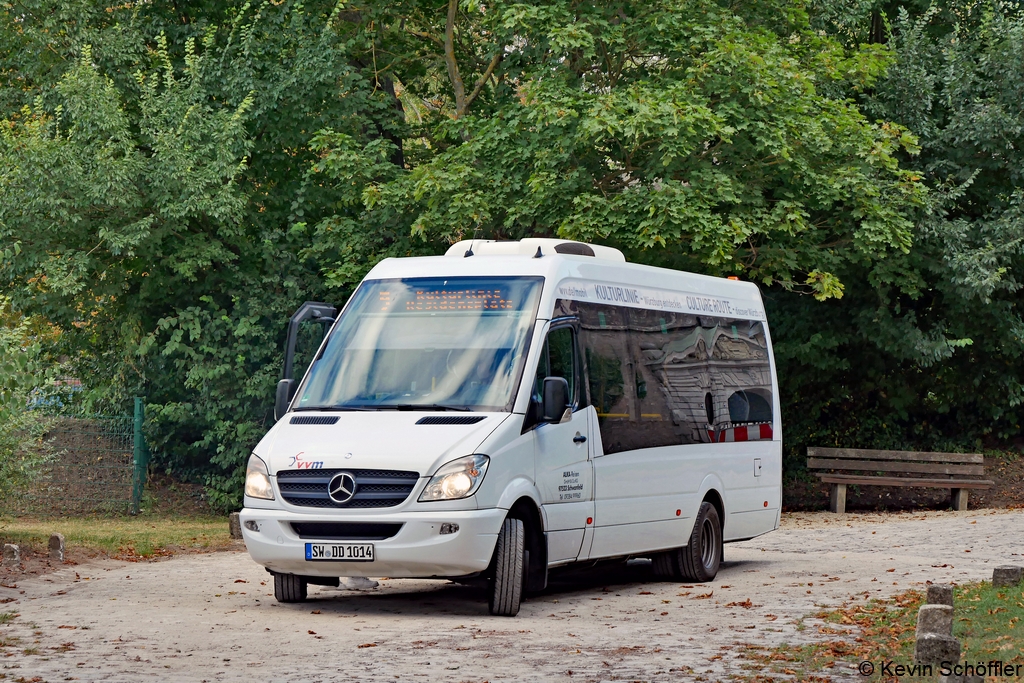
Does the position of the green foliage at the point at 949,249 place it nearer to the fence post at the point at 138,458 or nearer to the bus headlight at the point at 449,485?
the fence post at the point at 138,458

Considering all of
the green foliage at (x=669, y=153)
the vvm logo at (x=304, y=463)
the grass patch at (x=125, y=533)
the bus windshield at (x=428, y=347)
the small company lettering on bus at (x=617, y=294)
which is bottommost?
the grass patch at (x=125, y=533)

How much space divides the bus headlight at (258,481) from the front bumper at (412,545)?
179 mm

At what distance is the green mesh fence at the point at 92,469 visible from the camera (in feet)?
72.9

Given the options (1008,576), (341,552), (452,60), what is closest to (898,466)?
(452,60)

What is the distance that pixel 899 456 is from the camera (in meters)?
25.8

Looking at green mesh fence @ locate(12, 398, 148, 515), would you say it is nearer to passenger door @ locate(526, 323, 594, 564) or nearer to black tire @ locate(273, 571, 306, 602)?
black tire @ locate(273, 571, 306, 602)

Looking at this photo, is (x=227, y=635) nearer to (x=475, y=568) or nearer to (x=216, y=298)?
(x=475, y=568)

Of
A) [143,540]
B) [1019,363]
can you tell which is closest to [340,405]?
[143,540]

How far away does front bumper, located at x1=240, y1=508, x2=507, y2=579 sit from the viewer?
11.2 meters

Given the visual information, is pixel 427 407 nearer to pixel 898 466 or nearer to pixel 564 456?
pixel 564 456

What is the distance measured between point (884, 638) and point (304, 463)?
14.3 feet

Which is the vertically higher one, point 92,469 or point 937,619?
point 92,469

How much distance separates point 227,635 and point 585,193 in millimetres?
11232

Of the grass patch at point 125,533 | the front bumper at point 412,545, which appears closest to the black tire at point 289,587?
the front bumper at point 412,545
